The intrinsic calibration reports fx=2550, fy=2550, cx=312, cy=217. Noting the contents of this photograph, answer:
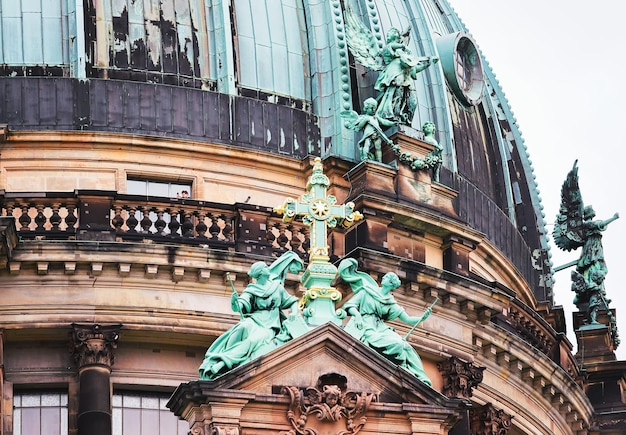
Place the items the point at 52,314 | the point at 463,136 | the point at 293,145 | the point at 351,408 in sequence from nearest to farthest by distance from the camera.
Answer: the point at 351,408, the point at 52,314, the point at 293,145, the point at 463,136

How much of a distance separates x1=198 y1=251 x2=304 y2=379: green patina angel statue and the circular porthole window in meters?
19.0

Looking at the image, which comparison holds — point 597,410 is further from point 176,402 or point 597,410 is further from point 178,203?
point 176,402

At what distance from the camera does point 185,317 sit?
38188 mm

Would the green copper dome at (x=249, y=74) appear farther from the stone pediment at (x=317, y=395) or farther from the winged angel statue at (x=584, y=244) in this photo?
the stone pediment at (x=317, y=395)

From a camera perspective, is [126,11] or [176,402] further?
[126,11]

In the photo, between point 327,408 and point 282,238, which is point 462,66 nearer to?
point 282,238

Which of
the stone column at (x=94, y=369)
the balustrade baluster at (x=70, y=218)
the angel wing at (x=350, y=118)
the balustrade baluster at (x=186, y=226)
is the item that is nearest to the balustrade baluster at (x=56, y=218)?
the balustrade baluster at (x=70, y=218)

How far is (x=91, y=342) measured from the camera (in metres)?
37.6

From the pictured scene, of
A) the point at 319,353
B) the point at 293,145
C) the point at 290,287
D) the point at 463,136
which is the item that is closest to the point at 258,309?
the point at 319,353

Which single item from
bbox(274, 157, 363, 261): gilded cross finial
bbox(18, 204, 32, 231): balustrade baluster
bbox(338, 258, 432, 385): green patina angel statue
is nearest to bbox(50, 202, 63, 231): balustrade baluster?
bbox(18, 204, 32, 231): balustrade baluster

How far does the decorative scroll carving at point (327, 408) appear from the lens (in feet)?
81.9

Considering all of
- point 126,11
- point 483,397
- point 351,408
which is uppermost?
point 126,11

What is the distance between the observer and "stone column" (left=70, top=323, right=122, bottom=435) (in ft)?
122

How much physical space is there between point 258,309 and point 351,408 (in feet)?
4.72
